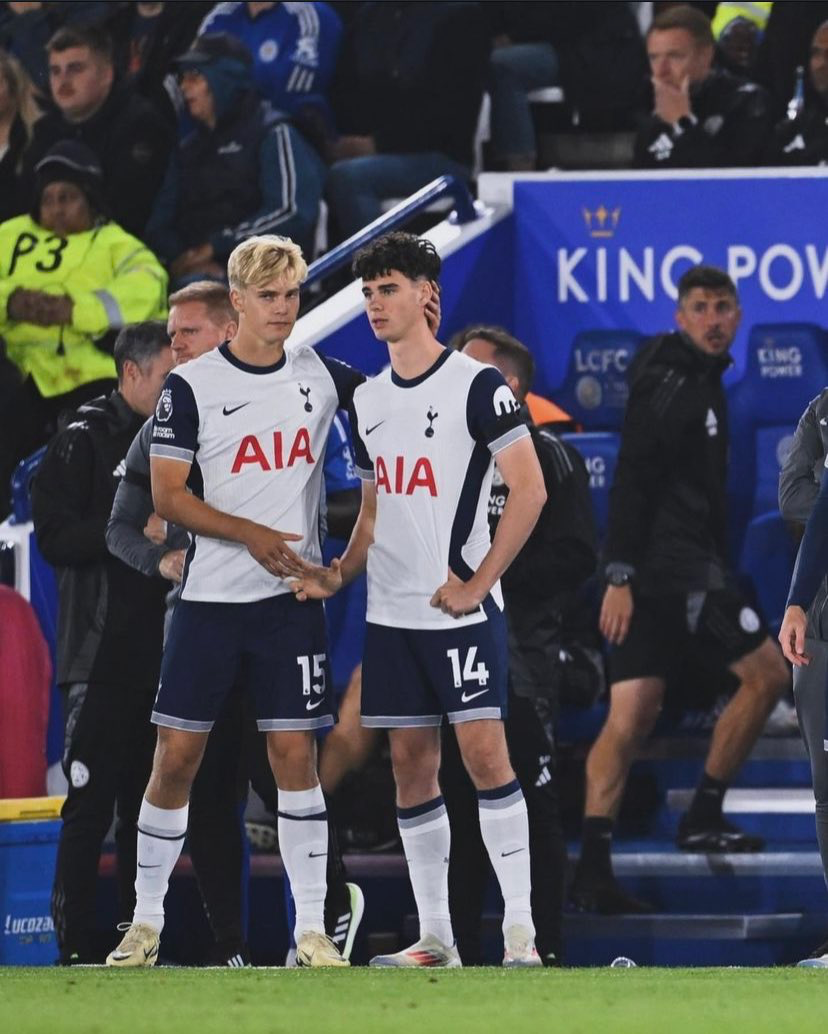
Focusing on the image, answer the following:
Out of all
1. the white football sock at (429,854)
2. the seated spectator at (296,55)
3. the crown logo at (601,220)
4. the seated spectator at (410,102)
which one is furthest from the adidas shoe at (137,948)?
the seated spectator at (296,55)

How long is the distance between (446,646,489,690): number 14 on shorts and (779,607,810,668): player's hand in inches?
32.0

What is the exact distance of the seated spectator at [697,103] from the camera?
399 inches

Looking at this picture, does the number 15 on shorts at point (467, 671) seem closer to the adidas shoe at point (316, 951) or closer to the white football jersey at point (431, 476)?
the white football jersey at point (431, 476)

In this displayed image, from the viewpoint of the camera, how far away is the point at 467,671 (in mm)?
6402

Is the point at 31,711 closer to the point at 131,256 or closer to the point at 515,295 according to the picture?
the point at 131,256

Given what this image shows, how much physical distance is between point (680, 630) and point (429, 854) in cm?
213

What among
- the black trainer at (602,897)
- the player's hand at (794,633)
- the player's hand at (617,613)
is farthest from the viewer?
the player's hand at (617,613)

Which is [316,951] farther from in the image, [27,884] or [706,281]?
[706,281]

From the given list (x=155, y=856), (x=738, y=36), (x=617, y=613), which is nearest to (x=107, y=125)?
(x=738, y=36)

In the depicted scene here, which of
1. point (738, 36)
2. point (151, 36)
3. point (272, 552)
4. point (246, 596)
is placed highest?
point (151, 36)

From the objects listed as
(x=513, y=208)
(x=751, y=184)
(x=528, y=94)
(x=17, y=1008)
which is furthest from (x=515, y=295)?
(x=17, y=1008)

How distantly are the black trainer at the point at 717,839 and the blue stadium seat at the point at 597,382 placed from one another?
7.19ft

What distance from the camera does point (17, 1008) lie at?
5.02 meters

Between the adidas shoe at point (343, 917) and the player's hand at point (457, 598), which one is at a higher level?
the player's hand at point (457, 598)
